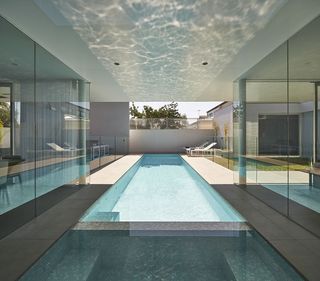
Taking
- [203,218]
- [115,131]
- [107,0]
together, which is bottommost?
[203,218]

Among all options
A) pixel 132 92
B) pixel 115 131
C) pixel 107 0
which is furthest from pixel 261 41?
pixel 115 131

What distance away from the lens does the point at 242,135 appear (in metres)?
6.64

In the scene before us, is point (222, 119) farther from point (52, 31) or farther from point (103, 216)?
point (52, 31)

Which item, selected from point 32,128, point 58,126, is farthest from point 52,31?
point 58,126

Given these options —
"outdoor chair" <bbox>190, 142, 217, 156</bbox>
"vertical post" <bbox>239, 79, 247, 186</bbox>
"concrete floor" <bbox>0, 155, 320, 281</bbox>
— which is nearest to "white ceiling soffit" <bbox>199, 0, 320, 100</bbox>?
"vertical post" <bbox>239, 79, 247, 186</bbox>

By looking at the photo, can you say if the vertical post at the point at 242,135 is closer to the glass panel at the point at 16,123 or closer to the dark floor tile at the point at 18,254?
the glass panel at the point at 16,123

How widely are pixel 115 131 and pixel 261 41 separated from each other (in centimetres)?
1288

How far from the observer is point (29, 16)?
327cm

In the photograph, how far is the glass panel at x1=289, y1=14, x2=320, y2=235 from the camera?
388cm

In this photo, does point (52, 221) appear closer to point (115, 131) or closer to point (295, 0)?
point (295, 0)

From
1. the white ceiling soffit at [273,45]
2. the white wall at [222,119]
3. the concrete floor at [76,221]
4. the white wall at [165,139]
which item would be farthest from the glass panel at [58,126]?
the white wall at [222,119]

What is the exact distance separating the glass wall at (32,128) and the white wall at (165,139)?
11.4m

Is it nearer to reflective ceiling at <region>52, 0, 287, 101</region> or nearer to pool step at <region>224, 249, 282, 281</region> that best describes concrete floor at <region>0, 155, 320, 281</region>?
pool step at <region>224, 249, 282, 281</region>

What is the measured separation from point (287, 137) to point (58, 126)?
4.63 meters
